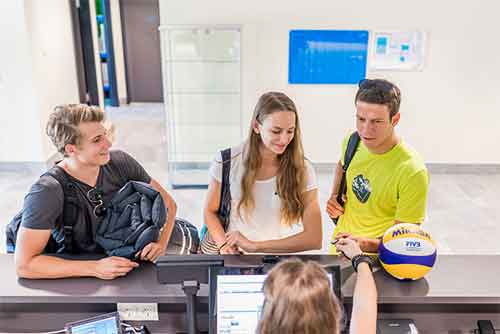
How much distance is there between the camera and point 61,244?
5.91 feet

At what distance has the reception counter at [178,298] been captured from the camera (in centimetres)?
157

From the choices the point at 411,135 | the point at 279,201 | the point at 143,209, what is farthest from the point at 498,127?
the point at 143,209

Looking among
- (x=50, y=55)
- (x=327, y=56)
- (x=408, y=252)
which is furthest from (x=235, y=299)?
(x=50, y=55)

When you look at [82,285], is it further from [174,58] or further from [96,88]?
[96,88]

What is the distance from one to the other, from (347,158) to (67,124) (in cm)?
126

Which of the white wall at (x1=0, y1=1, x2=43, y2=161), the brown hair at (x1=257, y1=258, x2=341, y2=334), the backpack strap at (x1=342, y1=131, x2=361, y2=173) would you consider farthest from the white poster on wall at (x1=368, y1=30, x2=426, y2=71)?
the brown hair at (x1=257, y1=258, x2=341, y2=334)

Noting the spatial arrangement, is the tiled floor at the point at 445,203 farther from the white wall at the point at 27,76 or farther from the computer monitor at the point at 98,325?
the computer monitor at the point at 98,325

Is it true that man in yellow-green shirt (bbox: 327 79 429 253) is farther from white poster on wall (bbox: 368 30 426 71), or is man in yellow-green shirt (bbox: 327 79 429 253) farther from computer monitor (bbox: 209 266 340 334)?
white poster on wall (bbox: 368 30 426 71)

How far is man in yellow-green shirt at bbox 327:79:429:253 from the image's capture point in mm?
1851

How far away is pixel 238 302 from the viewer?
1.47 metres

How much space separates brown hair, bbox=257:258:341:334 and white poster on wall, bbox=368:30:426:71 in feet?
14.5

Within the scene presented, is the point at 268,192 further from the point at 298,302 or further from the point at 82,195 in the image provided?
the point at 298,302

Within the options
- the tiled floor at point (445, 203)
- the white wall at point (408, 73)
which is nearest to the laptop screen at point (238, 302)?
the tiled floor at point (445, 203)

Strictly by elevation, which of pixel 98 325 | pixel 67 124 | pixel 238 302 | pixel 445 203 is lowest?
pixel 445 203
